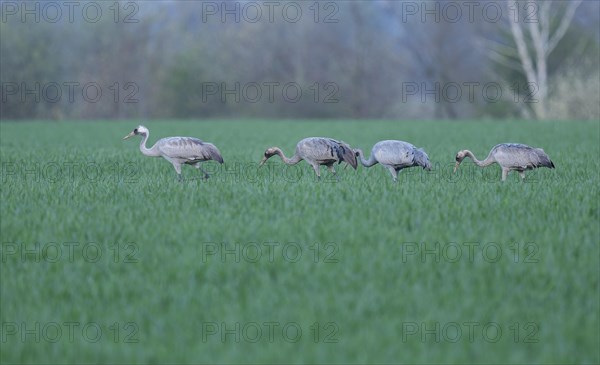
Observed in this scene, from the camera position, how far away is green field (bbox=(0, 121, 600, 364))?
554 cm

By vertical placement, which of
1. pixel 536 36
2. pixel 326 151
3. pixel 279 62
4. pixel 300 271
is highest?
pixel 279 62

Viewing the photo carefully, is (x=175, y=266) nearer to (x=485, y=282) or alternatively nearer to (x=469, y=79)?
(x=485, y=282)

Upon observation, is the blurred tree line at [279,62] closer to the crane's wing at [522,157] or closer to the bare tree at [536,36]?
the bare tree at [536,36]

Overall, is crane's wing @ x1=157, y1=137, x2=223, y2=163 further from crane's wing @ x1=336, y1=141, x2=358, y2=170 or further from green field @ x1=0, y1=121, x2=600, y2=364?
crane's wing @ x1=336, y1=141, x2=358, y2=170

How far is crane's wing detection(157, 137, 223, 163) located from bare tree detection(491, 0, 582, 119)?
117ft

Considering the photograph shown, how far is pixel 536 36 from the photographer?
46344mm

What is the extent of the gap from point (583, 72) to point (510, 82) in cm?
447

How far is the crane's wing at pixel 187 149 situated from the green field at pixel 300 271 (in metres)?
0.45

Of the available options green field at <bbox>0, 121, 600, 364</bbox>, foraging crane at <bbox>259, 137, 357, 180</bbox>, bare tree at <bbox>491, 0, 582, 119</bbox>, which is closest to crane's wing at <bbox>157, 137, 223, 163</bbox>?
green field at <bbox>0, 121, 600, 364</bbox>

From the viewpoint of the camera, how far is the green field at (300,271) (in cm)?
554

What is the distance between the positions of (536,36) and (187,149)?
126 ft

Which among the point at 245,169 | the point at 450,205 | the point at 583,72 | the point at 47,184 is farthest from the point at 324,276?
the point at 583,72

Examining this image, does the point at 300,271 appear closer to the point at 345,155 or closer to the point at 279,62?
the point at 345,155

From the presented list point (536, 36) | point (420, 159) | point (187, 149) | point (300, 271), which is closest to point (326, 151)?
point (420, 159)
